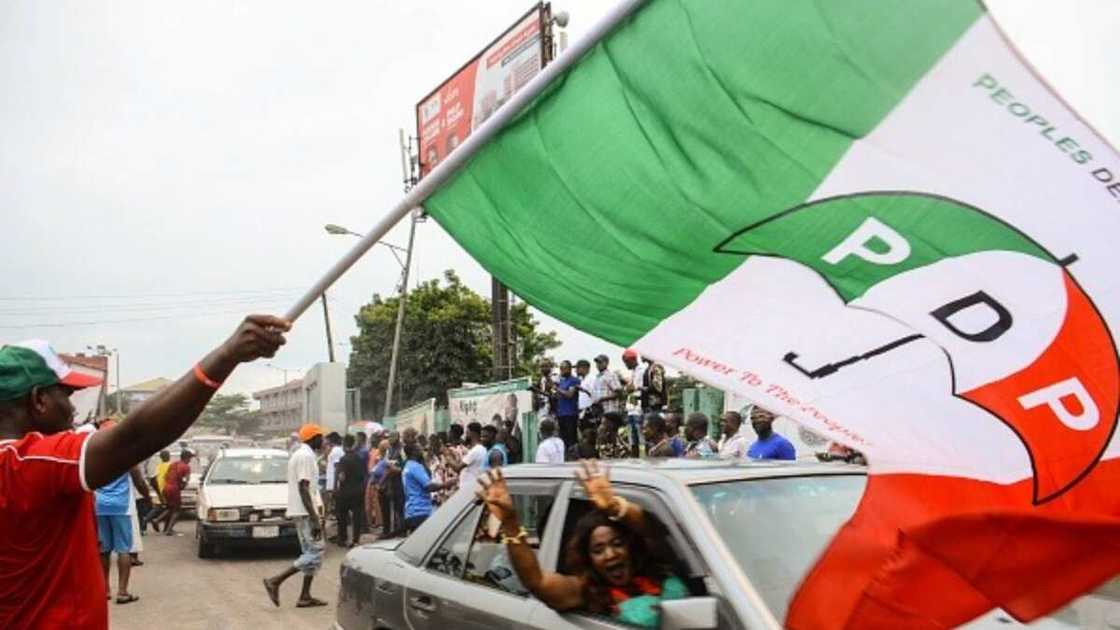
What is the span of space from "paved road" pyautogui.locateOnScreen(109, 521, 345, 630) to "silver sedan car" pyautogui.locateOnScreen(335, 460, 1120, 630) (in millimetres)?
4891

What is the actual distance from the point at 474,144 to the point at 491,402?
53.4 ft

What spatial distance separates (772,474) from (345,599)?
8.87 ft

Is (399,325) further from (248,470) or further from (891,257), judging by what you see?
(891,257)

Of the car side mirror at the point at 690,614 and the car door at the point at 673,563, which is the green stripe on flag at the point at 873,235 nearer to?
the car side mirror at the point at 690,614

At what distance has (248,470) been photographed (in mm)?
16031

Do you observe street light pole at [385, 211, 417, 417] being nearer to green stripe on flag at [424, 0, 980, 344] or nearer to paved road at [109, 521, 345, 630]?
paved road at [109, 521, 345, 630]

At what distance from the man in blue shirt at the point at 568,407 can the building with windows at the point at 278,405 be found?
236ft

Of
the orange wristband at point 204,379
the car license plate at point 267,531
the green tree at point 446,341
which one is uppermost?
the green tree at point 446,341

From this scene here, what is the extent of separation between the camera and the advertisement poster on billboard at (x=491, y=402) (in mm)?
17031

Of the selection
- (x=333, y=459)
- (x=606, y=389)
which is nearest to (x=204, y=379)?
(x=606, y=389)

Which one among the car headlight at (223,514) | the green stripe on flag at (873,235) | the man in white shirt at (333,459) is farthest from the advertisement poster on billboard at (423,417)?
the green stripe on flag at (873,235)

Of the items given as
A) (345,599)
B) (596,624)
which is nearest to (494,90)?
(345,599)

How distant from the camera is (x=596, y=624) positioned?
3.43 m

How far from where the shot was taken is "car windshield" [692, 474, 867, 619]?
3316 millimetres
